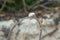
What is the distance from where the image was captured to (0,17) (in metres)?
2.50

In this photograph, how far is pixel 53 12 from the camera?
2.62 metres

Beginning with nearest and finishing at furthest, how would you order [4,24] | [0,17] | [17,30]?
[17,30] → [4,24] → [0,17]

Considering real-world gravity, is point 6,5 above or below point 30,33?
above

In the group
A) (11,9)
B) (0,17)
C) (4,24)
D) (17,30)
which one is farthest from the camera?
(11,9)

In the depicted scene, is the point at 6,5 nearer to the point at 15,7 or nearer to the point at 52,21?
the point at 15,7

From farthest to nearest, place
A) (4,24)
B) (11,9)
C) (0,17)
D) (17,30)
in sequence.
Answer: (11,9)
(0,17)
(4,24)
(17,30)

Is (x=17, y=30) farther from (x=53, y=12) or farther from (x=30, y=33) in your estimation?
(x=53, y=12)

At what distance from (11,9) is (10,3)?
10 centimetres

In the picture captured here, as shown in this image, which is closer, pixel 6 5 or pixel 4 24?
pixel 4 24

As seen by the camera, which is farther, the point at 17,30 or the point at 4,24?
the point at 4,24

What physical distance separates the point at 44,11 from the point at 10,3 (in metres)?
0.51

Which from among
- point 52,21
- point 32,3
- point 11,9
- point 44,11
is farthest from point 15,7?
point 52,21

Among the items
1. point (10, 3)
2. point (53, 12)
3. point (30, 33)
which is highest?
point (10, 3)

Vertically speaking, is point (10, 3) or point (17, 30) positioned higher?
point (10, 3)
